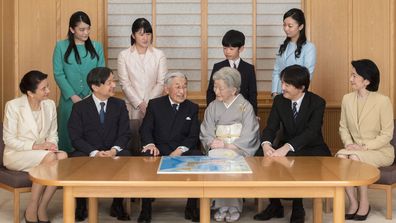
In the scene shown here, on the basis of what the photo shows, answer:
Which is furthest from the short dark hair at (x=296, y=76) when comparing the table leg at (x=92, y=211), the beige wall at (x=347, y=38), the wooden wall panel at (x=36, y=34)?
the wooden wall panel at (x=36, y=34)

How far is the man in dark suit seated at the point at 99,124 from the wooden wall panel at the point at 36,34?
4.68ft

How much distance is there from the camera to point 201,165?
304cm

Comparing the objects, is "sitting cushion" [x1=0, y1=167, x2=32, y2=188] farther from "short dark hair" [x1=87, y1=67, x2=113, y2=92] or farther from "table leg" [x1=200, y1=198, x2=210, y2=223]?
"table leg" [x1=200, y1=198, x2=210, y2=223]

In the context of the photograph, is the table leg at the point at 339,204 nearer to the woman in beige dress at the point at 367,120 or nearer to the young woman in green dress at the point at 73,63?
the woman in beige dress at the point at 367,120

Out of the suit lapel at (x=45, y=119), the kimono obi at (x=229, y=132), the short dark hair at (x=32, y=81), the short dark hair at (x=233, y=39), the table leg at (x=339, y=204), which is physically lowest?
the table leg at (x=339, y=204)

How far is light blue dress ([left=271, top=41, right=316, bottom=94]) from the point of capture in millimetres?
4469

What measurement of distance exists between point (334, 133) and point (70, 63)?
2332mm

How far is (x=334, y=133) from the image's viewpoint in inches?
214

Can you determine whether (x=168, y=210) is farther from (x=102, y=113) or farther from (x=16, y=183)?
(x=16, y=183)

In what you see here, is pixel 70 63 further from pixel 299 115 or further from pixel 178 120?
pixel 299 115

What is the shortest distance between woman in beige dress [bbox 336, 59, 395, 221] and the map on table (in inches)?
42.9

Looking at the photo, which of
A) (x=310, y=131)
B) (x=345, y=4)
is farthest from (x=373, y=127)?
(x=345, y=4)

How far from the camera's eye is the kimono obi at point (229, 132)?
4.10 metres

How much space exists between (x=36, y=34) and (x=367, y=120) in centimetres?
284
